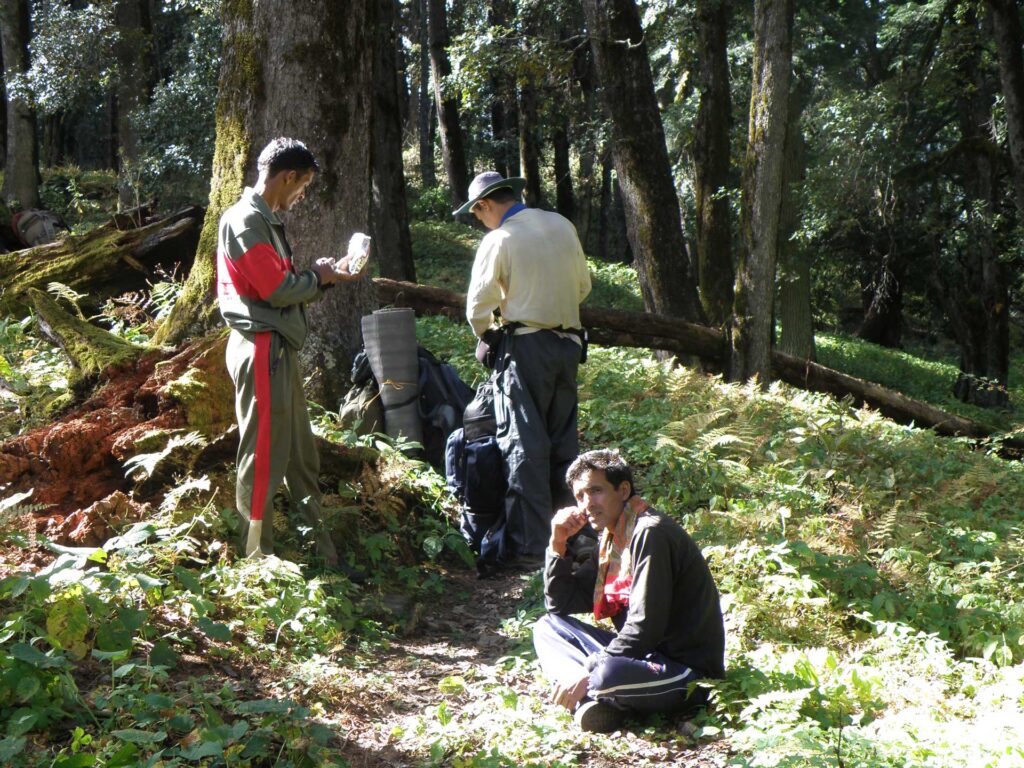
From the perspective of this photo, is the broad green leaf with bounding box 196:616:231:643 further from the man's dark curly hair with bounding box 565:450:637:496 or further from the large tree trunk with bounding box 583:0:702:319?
the large tree trunk with bounding box 583:0:702:319

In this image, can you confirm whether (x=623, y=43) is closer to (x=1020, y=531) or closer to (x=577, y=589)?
(x=1020, y=531)

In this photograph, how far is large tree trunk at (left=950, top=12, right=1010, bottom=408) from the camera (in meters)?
19.5

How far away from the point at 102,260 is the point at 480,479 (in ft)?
17.9

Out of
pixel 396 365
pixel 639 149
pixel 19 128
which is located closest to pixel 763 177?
pixel 639 149

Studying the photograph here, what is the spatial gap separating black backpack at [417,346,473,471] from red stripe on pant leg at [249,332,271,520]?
96.5 inches

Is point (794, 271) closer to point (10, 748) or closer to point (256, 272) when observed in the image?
point (256, 272)

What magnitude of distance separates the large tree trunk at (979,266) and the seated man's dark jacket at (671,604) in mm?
14619

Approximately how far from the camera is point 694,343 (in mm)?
12422

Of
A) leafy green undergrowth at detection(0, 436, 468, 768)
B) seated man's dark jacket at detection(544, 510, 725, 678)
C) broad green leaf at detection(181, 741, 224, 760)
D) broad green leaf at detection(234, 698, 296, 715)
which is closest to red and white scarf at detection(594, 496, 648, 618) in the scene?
seated man's dark jacket at detection(544, 510, 725, 678)

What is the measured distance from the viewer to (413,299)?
43.9 ft

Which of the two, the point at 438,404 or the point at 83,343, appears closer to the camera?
the point at 83,343

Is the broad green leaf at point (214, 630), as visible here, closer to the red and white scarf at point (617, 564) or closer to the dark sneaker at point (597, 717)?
the dark sneaker at point (597, 717)

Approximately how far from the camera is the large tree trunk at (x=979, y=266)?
63.9ft

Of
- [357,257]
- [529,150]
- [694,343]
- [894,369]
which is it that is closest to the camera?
[357,257]
